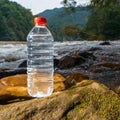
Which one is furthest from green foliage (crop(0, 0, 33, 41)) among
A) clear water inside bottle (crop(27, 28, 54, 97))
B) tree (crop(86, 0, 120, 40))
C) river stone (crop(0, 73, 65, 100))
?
river stone (crop(0, 73, 65, 100))

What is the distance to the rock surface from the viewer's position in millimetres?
2719

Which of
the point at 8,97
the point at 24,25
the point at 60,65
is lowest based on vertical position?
the point at 24,25

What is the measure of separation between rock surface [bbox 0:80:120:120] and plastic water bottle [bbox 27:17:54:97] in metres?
0.45

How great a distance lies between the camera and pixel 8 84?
11.4ft

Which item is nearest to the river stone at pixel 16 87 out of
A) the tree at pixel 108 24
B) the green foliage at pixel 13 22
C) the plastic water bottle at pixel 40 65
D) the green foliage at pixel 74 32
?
the plastic water bottle at pixel 40 65

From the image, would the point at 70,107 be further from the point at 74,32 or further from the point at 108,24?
the point at 74,32

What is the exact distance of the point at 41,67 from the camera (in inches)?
167

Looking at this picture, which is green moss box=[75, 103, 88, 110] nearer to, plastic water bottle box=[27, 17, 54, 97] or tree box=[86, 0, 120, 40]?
plastic water bottle box=[27, 17, 54, 97]

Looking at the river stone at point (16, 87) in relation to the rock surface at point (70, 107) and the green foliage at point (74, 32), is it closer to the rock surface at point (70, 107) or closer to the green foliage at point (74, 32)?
the rock surface at point (70, 107)

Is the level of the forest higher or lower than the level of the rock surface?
lower

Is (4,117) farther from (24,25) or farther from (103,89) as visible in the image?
(24,25)

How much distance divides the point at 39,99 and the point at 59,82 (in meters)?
0.66

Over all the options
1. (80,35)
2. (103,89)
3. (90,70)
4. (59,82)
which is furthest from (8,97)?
(80,35)

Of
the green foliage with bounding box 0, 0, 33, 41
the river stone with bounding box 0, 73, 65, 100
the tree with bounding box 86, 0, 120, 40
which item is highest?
the river stone with bounding box 0, 73, 65, 100
